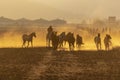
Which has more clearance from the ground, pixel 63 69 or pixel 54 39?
pixel 54 39

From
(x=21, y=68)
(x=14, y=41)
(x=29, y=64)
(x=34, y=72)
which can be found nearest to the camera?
(x=34, y=72)

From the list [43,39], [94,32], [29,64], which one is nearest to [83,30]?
[94,32]

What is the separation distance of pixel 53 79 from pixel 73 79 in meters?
1.23

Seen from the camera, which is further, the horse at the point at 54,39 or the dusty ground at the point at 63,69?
the horse at the point at 54,39

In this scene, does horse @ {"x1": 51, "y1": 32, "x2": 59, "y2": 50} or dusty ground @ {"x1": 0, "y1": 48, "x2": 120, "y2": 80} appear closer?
dusty ground @ {"x1": 0, "y1": 48, "x2": 120, "y2": 80}

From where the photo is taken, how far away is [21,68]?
977 inches

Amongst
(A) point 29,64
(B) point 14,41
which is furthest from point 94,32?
(A) point 29,64

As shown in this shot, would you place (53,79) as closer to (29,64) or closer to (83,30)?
(29,64)

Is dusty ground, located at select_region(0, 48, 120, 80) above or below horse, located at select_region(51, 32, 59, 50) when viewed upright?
below

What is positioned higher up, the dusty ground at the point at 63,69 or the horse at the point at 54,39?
the horse at the point at 54,39

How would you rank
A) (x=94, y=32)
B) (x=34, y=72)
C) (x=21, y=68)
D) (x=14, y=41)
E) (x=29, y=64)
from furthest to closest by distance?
(x=94, y=32) < (x=14, y=41) < (x=29, y=64) < (x=21, y=68) < (x=34, y=72)

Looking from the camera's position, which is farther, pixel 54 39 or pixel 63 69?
pixel 54 39

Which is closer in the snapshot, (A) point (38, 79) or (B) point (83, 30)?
(A) point (38, 79)

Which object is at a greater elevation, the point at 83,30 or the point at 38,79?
the point at 83,30
